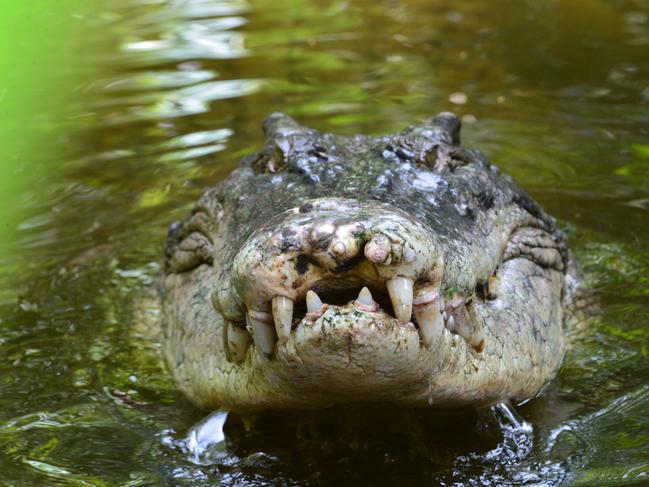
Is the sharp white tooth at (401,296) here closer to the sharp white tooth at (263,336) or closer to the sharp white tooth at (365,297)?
the sharp white tooth at (365,297)

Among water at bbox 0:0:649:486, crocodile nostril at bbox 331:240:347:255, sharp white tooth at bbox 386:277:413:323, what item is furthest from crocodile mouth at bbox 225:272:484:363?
water at bbox 0:0:649:486

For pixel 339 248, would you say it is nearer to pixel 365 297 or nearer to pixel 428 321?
pixel 365 297

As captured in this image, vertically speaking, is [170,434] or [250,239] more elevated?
[250,239]

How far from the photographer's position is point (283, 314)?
8.35 feet

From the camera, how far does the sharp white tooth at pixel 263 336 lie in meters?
2.65

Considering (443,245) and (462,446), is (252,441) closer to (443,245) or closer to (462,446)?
(462,446)

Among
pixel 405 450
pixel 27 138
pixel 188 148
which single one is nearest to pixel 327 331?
pixel 405 450

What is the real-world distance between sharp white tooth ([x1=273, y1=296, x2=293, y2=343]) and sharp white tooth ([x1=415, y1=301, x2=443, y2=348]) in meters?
0.33

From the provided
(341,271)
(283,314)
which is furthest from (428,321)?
(283,314)

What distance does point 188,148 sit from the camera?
6969 millimetres

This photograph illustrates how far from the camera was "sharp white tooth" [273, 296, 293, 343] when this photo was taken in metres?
2.54

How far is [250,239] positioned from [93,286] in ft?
8.59

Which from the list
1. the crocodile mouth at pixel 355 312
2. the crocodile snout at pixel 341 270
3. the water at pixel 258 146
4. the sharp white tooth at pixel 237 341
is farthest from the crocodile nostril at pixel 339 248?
the water at pixel 258 146

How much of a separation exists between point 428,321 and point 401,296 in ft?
0.50
